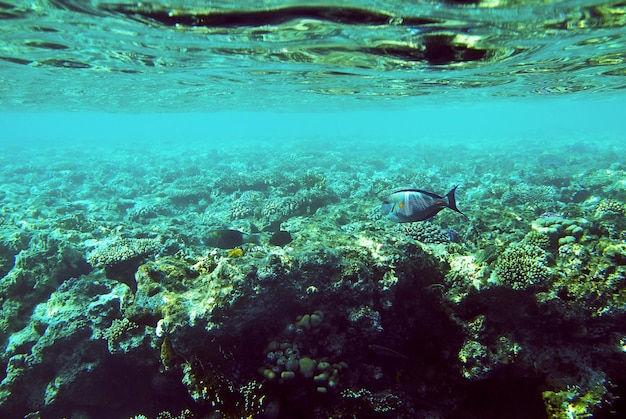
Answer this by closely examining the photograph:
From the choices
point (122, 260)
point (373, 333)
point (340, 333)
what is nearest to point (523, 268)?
point (373, 333)

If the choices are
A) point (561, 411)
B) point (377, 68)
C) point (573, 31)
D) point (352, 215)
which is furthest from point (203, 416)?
point (377, 68)

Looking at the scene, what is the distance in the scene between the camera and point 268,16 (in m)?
8.27

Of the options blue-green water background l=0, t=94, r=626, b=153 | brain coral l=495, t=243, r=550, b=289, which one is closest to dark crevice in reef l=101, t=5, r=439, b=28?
brain coral l=495, t=243, r=550, b=289

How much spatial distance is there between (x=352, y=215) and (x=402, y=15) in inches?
259

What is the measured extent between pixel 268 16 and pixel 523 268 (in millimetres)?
7775

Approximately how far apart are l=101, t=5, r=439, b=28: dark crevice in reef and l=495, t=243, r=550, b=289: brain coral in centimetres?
614

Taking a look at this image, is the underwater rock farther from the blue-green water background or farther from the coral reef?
the blue-green water background

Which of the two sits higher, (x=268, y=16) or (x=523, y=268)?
(x=268, y=16)

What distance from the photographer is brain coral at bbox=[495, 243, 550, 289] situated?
4.88 m

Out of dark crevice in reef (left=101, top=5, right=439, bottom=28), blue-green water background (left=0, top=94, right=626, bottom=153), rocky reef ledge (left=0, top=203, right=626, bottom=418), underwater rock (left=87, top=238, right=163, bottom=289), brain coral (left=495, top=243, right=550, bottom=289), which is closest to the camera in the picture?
rocky reef ledge (left=0, top=203, right=626, bottom=418)

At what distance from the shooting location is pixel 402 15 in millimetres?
7973

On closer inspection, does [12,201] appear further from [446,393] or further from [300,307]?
[446,393]

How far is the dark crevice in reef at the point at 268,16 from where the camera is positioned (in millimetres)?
7789

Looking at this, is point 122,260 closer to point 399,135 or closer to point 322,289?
point 322,289
